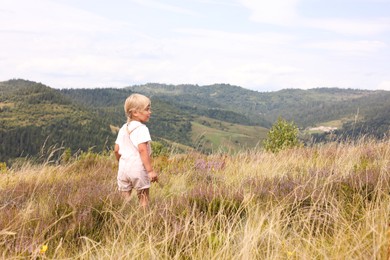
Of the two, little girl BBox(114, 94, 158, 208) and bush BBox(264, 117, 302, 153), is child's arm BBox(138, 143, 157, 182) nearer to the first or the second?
little girl BBox(114, 94, 158, 208)

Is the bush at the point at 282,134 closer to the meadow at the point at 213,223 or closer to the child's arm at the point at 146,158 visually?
the meadow at the point at 213,223

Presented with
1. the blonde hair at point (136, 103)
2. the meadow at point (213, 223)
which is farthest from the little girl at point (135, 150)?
the meadow at point (213, 223)

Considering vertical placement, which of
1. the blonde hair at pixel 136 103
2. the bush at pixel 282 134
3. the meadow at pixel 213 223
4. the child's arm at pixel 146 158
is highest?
the blonde hair at pixel 136 103

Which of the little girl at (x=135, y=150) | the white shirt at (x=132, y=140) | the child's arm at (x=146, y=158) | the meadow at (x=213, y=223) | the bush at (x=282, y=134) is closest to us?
the meadow at (x=213, y=223)

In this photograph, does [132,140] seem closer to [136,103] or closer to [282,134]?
[136,103]

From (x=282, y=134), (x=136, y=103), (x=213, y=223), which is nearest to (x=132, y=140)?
(x=136, y=103)

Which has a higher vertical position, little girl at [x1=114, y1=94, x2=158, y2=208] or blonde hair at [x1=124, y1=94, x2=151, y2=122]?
blonde hair at [x1=124, y1=94, x2=151, y2=122]

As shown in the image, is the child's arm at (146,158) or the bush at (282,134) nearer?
the child's arm at (146,158)

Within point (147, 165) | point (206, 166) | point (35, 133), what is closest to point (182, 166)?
point (206, 166)

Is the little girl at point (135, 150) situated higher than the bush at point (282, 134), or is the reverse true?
the little girl at point (135, 150)

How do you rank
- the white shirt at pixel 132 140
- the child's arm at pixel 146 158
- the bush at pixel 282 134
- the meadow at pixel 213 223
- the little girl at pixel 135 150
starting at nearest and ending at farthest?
the meadow at pixel 213 223 < the child's arm at pixel 146 158 < the little girl at pixel 135 150 < the white shirt at pixel 132 140 < the bush at pixel 282 134

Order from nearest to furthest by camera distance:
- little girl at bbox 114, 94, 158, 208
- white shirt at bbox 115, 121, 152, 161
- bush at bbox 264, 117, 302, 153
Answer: little girl at bbox 114, 94, 158, 208 < white shirt at bbox 115, 121, 152, 161 < bush at bbox 264, 117, 302, 153

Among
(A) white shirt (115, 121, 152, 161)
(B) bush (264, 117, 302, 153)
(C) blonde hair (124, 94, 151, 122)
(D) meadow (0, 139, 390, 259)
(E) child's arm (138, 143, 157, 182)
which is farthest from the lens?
(B) bush (264, 117, 302, 153)

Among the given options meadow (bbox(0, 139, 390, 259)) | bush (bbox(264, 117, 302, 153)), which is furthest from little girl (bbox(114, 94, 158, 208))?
bush (bbox(264, 117, 302, 153))
